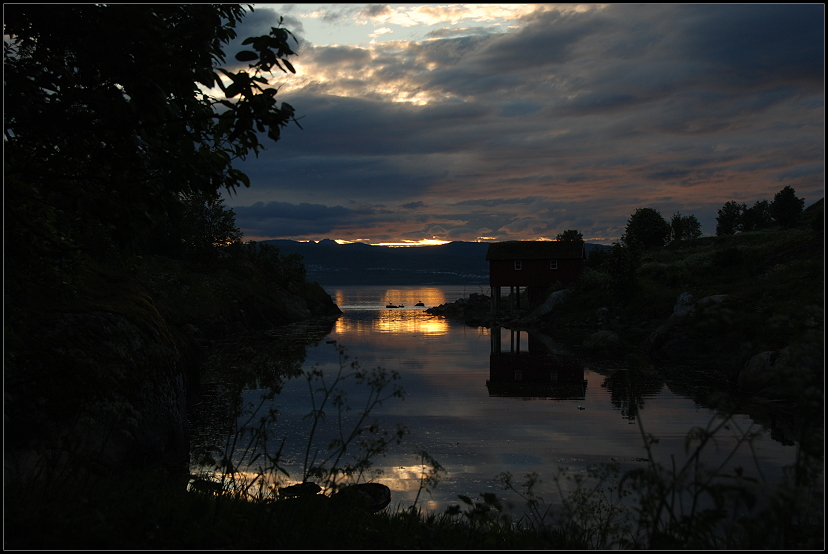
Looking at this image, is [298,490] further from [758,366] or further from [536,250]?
[536,250]

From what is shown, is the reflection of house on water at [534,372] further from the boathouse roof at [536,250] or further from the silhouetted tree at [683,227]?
the silhouetted tree at [683,227]

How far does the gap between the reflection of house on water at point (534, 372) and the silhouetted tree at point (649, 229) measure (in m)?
45.9

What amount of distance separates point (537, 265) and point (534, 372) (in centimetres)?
3429

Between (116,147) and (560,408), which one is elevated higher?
(116,147)

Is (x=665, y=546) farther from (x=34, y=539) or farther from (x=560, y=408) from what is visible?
(x=560, y=408)

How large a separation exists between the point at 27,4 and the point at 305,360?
19.5 meters

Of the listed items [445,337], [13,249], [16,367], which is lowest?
[445,337]

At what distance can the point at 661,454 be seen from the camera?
447 inches

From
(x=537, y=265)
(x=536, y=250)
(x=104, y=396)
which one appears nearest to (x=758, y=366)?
(x=104, y=396)

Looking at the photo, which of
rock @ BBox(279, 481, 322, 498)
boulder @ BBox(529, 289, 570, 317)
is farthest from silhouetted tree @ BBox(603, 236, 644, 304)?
rock @ BBox(279, 481, 322, 498)

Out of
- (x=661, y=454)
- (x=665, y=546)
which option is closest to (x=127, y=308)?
(x=665, y=546)

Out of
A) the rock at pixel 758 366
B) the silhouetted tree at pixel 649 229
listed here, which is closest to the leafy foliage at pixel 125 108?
the rock at pixel 758 366

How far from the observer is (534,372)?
22750mm

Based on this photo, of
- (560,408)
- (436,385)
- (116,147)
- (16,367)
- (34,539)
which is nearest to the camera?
(34,539)
